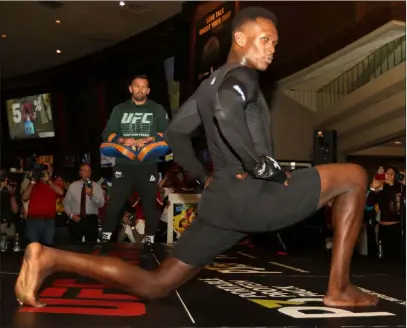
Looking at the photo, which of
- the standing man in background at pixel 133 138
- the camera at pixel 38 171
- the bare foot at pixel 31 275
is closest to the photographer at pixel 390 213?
the standing man in background at pixel 133 138

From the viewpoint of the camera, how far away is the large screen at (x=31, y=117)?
12.0 m

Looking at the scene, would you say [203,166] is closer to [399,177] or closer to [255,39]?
[255,39]

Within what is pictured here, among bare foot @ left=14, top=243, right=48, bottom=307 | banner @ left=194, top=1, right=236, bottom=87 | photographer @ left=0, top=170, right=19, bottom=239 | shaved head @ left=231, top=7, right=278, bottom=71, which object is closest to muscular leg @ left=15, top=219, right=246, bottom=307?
bare foot @ left=14, top=243, right=48, bottom=307

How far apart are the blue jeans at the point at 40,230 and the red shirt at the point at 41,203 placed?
0.18 feet

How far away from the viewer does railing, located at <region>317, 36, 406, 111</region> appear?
29.8 feet

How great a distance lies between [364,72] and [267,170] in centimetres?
932

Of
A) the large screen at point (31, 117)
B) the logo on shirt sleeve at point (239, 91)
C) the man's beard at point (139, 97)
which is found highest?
the large screen at point (31, 117)

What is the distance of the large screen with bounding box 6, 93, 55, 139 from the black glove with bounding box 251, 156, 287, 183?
427 inches

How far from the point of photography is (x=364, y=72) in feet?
34.0

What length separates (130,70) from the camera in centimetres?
1095

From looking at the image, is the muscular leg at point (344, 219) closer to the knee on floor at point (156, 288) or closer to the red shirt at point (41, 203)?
the knee on floor at point (156, 288)

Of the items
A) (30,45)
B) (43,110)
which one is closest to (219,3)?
(30,45)

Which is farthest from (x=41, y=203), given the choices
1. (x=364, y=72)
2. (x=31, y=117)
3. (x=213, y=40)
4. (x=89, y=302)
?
(x=31, y=117)

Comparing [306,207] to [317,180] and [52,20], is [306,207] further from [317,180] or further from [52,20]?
[52,20]
